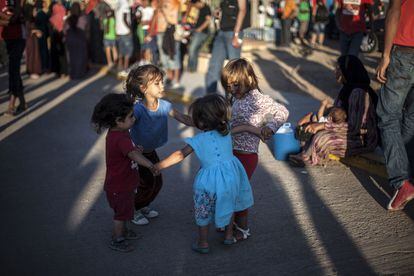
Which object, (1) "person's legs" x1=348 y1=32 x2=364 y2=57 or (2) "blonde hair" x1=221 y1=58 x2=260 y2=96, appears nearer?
(2) "blonde hair" x1=221 y1=58 x2=260 y2=96

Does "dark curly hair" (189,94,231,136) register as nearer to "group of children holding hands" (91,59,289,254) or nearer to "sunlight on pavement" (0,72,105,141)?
"group of children holding hands" (91,59,289,254)

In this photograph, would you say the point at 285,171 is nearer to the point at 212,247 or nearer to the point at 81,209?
the point at 212,247

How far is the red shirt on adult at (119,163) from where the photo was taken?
3.57 meters

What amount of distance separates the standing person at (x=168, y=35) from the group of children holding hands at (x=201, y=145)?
5.51 metres

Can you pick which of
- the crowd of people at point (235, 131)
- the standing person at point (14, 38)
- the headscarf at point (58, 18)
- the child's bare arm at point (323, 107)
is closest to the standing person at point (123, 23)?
the headscarf at point (58, 18)

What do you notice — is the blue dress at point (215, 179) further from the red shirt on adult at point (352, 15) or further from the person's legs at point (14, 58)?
the person's legs at point (14, 58)

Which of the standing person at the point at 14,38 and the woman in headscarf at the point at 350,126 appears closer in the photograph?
the woman in headscarf at the point at 350,126

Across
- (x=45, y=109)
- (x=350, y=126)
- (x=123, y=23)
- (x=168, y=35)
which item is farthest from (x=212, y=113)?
(x=123, y=23)

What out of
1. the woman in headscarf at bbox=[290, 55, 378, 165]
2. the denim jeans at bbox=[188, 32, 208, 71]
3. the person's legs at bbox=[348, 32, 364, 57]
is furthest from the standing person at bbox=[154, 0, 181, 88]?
the woman in headscarf at bbox=[290, 55, 378, 165]

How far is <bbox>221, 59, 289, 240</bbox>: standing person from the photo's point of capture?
3828 mm

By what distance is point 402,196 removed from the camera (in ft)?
13.8

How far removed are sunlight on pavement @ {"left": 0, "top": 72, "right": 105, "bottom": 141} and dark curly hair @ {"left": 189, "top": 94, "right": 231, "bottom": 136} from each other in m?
4.18

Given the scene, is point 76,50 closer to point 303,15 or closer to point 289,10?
point 289,10

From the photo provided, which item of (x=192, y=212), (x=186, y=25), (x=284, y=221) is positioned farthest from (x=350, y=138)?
(x=186, y=25)
